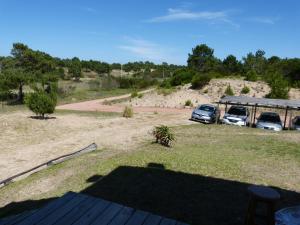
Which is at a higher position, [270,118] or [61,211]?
[61,211]

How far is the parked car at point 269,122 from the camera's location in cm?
2001

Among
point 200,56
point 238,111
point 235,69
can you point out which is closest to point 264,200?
point 238,111

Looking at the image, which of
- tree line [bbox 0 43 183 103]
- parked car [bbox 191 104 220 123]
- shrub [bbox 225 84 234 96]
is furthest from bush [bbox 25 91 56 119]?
shrub [bbox 225 84 234 96]

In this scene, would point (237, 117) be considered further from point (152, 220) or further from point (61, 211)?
point (61, 211)

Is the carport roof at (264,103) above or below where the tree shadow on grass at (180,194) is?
above

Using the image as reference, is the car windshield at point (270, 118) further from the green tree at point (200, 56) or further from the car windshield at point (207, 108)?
the green tree at point (200, 56)

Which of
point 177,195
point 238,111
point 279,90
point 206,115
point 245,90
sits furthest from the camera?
point 245,90

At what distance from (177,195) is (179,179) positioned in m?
1.33

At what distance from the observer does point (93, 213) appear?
4.58 metres

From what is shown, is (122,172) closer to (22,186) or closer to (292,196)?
(22,186)

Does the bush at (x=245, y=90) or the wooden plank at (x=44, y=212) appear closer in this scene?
the wooden plank at (x=44, y=212)

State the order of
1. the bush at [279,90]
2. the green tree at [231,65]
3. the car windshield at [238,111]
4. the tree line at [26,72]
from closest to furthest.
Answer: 1. the car windshield at [238,111]
2. the tree line at [26,72]
3. the bush at [279,90]
4. the green tree at [231,65]

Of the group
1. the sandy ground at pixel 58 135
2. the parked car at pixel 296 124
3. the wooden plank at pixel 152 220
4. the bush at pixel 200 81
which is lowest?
the sandy ground at pixel 58 135

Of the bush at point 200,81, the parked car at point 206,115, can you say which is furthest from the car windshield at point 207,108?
the bush at point 200,81
